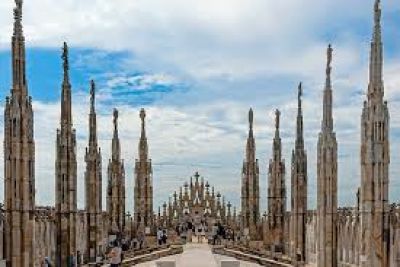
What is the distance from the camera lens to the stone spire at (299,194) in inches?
1289

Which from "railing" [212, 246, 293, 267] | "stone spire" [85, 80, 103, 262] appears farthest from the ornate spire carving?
"railing" [212, 246, 293, 267]

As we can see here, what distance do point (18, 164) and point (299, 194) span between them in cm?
1675

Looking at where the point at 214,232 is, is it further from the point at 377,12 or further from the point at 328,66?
the point at 377,12

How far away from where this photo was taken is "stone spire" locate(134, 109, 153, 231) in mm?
45938

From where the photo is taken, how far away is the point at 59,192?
27.5m

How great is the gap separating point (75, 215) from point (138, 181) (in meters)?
18.0

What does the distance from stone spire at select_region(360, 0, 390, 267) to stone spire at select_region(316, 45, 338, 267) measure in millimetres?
4778

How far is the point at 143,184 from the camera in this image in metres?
46.1

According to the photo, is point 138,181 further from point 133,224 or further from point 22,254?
point 22,254

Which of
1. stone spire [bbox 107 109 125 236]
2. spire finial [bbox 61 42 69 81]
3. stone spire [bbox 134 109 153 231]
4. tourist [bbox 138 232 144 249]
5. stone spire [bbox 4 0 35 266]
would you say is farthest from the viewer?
stone spire [bbox 134 109 153 231]

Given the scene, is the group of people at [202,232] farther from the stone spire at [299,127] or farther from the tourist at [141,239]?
the stone spire at [299,127]

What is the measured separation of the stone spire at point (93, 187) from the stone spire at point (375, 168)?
662 inches

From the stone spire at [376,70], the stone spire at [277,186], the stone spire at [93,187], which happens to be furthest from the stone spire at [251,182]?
the stone spire at [376,70]

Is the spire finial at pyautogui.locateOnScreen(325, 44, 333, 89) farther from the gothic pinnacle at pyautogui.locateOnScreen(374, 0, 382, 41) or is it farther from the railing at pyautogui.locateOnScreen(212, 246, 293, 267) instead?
the railing at pyautogui.locateOnScreen(212, 246, 293, 267)
